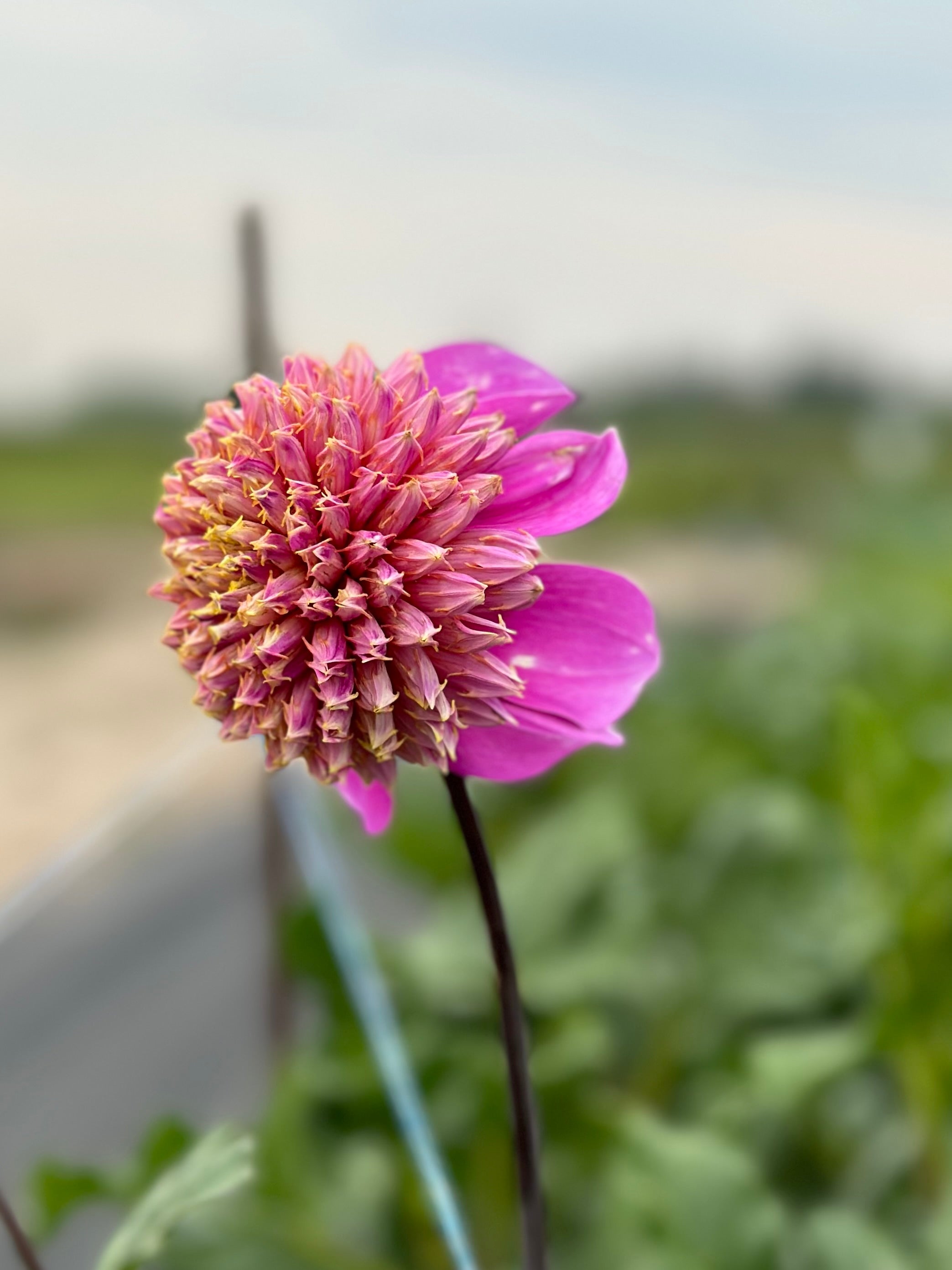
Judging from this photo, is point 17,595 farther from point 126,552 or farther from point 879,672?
point 879,672

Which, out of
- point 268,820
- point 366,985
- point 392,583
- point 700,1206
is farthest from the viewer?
point 268,820

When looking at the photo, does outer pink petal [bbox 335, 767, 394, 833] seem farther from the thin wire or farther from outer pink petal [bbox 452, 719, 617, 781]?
the thin wire

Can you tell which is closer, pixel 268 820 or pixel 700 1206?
pixel 700 1206

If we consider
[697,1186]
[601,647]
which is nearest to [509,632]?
[601,647]

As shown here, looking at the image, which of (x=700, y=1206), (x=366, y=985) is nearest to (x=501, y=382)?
(x=700, y=1206)

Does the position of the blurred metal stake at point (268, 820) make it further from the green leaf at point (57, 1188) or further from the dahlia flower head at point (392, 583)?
the dahlia flower head at point (392, 583)

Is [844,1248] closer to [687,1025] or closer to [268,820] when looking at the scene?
[687,1025]
